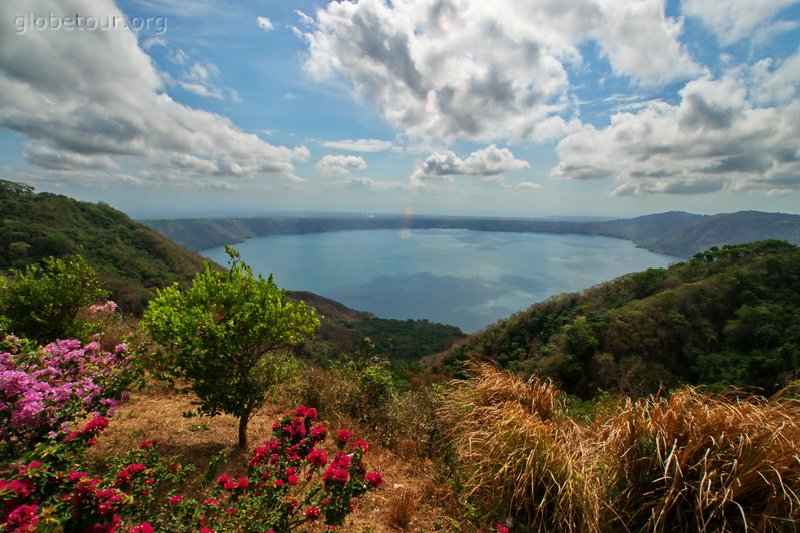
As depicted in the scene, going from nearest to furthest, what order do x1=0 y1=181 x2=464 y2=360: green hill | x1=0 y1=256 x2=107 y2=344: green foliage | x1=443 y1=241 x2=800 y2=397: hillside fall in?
1. x1=0 y1=256 x2=107 y2=344: green foliage
2. x1=443 y1=241 x2=800 y2=397: hillside
3. x1=0 y1=181 x2=464 y2=360: green hill

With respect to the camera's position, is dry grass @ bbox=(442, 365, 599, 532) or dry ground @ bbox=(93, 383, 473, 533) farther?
dry ground @ bbox=(93, 383, 473, 533)

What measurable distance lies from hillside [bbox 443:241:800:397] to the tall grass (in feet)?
54.2

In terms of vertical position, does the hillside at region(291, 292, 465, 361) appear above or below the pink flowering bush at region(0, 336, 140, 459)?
below

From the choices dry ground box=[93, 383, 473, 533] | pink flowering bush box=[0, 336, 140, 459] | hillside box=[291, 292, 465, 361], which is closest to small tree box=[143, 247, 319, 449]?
pink flowering bush box=[0, 336, 140, 459]

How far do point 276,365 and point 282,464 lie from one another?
1709 mm

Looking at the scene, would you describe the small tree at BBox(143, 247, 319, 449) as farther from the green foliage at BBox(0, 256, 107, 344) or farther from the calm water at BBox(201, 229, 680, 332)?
the calm water at BBox(201, 229, 680, 332)

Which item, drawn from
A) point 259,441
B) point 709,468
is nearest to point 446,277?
point 259,441

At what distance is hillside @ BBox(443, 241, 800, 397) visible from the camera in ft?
66.2

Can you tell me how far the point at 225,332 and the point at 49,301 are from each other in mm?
3698

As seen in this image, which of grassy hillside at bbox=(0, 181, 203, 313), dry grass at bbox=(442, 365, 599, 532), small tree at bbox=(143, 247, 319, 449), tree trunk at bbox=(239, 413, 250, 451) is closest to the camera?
dry grass at bbox=(442, 365, 599, 532)

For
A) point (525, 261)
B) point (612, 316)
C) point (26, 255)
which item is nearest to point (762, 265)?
point (612, 316)

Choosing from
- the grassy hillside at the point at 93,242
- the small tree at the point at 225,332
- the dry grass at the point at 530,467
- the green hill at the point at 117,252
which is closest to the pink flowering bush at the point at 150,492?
the small tree at the point at 225,332

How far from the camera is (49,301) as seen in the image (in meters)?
5.23

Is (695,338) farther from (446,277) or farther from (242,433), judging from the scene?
(446,277)
